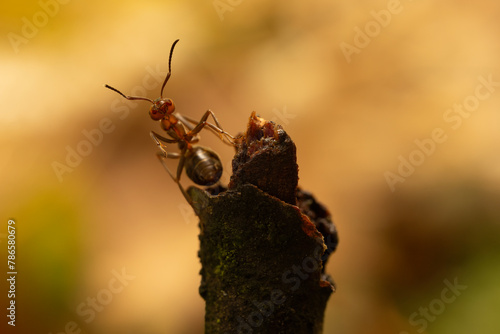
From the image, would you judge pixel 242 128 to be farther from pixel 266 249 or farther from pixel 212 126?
pixel 266 249

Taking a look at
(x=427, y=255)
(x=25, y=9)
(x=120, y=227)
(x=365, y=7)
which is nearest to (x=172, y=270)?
(x=120, y=227)

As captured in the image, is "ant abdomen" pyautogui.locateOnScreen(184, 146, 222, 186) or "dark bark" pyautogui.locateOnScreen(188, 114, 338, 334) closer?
"dark bark" pyautogui.locateOnScreen(188, 114, 338, 334)

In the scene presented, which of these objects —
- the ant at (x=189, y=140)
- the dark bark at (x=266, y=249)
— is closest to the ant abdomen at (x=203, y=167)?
the ant at (x=189, y=140)

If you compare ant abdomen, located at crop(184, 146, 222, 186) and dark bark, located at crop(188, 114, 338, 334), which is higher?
ant abdomen, located at crop(184, 146, 222, 186)

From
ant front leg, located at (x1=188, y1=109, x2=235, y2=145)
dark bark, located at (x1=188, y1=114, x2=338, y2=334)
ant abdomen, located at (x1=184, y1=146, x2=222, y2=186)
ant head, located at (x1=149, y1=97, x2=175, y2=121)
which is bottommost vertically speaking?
dark bark, located at (x1=188, y1=114, x2=338, y2=334)

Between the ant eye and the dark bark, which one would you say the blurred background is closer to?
the ant eye

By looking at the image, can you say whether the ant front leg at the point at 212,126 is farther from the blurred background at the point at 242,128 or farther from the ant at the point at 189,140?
the blurred background at the point at 242,128

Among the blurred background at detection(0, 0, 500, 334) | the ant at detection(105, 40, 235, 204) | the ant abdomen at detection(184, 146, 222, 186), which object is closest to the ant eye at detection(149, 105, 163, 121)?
the ant at detection(105, 40, 235, 204)

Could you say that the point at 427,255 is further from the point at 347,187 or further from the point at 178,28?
the point at 178,28

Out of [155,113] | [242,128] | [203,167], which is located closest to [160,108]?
[155,113]
